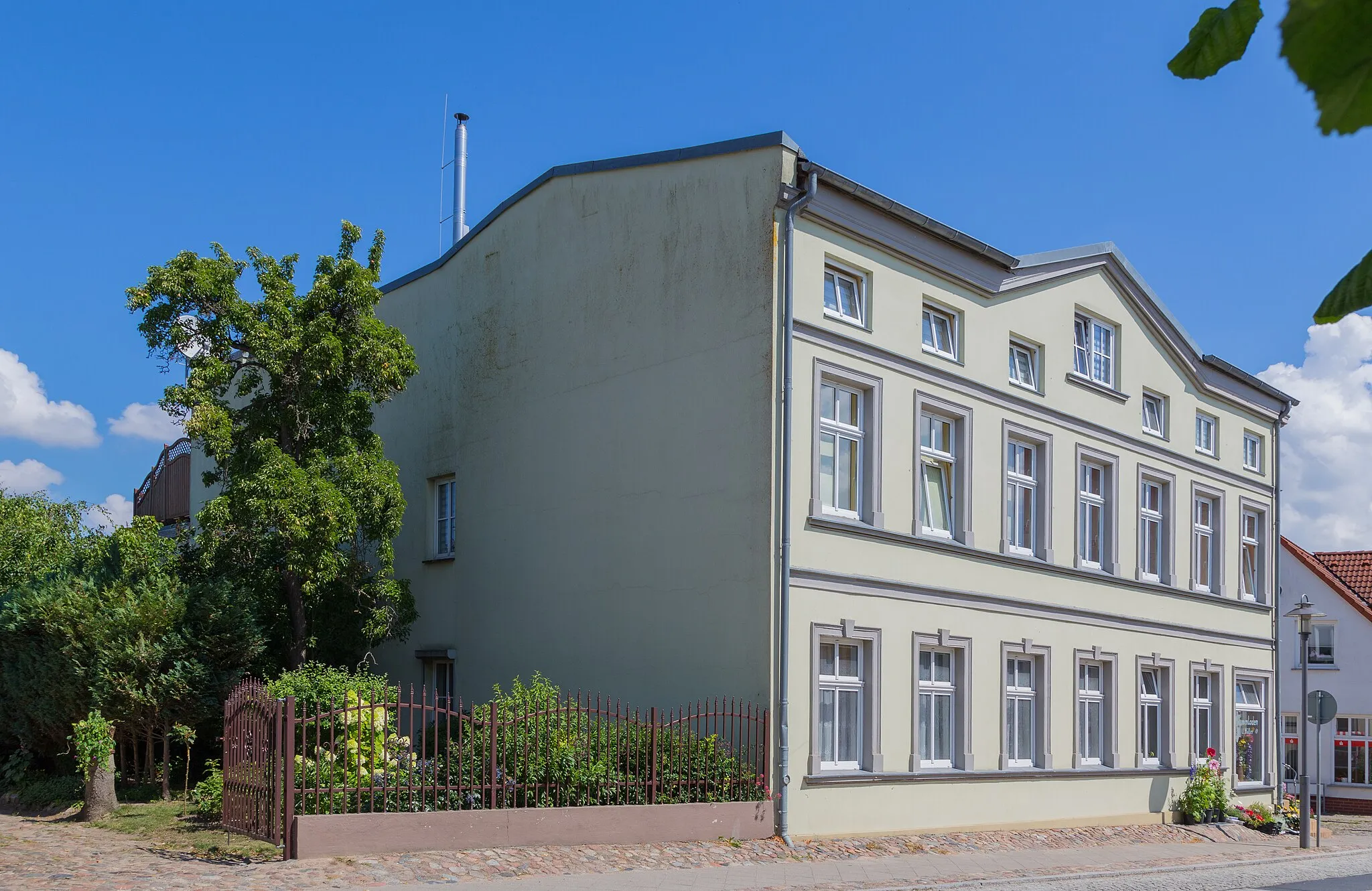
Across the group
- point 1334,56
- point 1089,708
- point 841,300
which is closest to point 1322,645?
point 1089,708

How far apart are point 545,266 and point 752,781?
30.1 feet

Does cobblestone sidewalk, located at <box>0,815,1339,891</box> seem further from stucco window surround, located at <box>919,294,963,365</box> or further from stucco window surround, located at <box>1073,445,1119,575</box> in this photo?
stucco window surround, located at <box>919,294,963,365</box>

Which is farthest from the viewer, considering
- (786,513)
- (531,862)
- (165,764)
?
(165,764)

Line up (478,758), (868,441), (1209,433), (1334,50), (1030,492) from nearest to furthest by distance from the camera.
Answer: (1334,50)
(478,758)
(868,441)
(1030,492)
(1209,433)

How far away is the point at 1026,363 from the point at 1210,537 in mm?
7843

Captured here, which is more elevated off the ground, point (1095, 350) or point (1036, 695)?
point (1095, 350)

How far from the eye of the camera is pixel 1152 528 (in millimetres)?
26031

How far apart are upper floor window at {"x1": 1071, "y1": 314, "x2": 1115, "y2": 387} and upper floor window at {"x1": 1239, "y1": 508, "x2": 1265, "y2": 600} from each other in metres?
6.43

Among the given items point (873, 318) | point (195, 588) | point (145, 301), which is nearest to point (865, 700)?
point (873, 318)

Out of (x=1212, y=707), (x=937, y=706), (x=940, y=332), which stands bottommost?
(x=1212, y=707)

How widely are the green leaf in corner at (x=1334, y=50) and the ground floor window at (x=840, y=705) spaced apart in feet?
56.6

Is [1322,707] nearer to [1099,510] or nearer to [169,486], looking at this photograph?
[1099,510]

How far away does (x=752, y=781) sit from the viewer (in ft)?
55.7

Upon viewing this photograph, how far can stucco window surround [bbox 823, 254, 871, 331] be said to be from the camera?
19.0m
